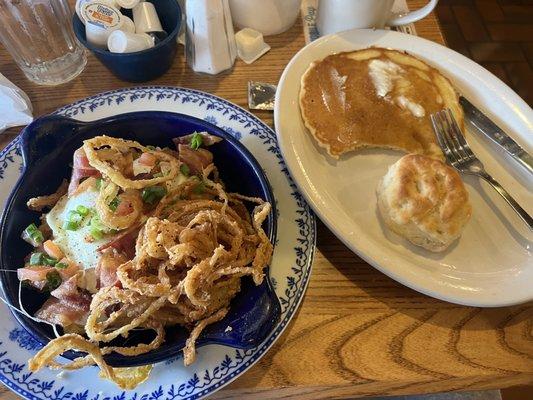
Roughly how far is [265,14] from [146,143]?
23.6 inches

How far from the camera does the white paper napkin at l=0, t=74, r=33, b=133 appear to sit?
1.11m

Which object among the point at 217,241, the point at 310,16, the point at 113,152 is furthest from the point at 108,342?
the point at 310,16

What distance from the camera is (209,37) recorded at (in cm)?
119

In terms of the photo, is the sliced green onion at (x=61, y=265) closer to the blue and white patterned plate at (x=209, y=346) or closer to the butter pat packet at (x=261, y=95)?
the blue and white patterned plate at (x=209, y=346)

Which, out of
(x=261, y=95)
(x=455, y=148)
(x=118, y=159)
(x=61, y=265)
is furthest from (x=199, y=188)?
(x=455, y=148)

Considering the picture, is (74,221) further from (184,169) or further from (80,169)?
(184,169)

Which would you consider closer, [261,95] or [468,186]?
[468,186]

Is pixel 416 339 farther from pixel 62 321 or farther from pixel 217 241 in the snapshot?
Answer: pixel 62 321

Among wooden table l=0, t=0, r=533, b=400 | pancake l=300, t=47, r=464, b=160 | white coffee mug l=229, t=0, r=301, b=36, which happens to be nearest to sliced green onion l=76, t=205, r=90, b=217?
wooden table l=0, t=0, r=533, b=400

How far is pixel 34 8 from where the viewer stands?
118 centimetres

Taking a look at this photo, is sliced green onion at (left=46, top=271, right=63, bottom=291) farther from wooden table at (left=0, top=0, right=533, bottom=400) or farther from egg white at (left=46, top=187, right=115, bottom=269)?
wooden table at (left=0, top=0, right=533, bottom=400)

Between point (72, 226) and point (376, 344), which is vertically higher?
point (72, 226)

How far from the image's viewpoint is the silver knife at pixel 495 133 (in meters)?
1.07

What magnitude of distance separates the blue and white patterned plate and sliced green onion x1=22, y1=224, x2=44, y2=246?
14 cm
